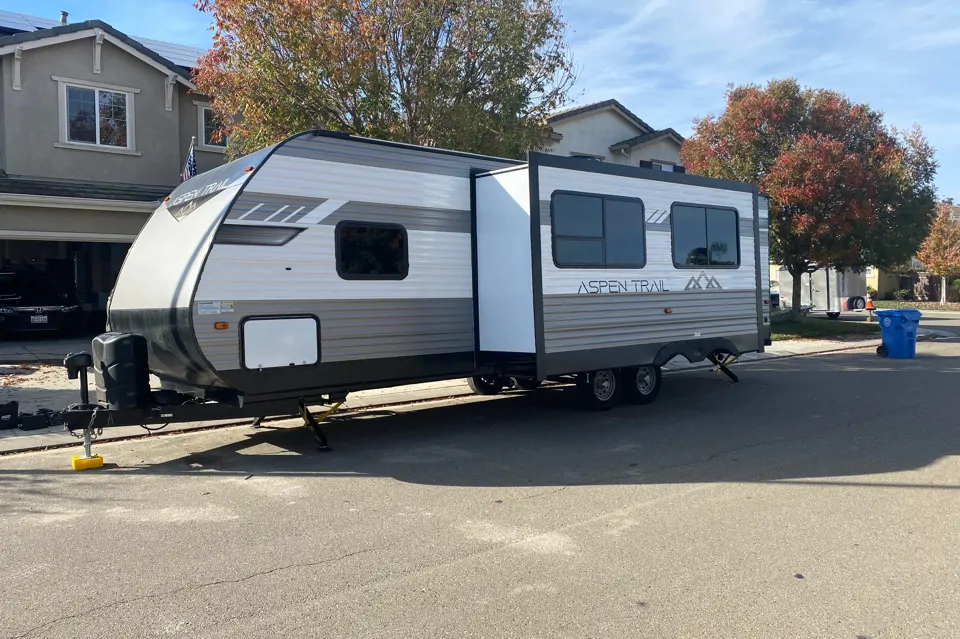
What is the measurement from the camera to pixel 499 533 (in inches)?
207

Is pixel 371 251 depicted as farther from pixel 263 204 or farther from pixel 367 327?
pixel 263 204

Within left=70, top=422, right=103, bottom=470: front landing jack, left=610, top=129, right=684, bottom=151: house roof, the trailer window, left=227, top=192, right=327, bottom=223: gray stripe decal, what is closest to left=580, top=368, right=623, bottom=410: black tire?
the trailer window

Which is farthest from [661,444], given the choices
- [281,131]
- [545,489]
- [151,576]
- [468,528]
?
[281,131]

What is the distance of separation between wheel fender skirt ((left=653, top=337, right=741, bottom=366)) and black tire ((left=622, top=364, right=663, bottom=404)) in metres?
0.22

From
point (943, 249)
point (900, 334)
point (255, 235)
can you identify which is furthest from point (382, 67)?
point (943, 249)

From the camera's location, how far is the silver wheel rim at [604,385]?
984 cm

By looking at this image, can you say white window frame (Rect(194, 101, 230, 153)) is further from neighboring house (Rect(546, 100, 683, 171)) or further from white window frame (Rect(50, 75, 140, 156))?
neighboring house (Rect(546, 100, 683, 171))

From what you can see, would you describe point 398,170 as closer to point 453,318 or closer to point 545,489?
point 453,318

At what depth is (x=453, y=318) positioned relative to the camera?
8.69m

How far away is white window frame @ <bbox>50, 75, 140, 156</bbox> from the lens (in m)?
16.6

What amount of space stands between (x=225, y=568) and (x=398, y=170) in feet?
15.5

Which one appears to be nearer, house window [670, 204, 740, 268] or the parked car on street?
house window [670, 204, 740, 268]

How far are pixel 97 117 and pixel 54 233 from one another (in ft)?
10.6

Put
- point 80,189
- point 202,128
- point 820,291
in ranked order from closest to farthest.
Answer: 1. point 80,189
2. point 202,128
3. point 820,291
